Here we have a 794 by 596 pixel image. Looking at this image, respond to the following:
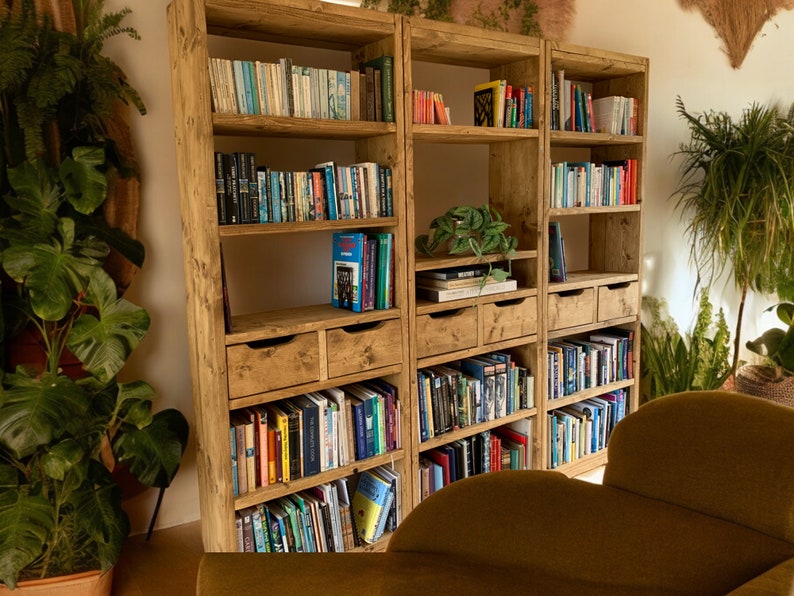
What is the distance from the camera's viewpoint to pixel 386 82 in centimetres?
218

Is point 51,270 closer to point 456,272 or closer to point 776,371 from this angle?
point 456,272

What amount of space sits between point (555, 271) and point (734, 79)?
2228mm

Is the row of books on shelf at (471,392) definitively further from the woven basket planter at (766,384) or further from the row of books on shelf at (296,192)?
the woven basket planter at (766,384)

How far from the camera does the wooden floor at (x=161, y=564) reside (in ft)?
6.88

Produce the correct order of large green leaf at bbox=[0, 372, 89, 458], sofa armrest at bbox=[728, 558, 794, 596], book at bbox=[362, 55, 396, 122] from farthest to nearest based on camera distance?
book at bbox=[362, 55, 396, 122]
large green leaf at bbox=[0, 372, 89, 458]
sofa armrest at bbox=[728, 558, 794, 596]

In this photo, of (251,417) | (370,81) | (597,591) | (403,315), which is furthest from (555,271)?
(597,591)

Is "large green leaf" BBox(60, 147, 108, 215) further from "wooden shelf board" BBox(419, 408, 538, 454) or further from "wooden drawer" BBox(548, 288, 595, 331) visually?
"wooden drawer" BBox(548, 288, 595, 331)

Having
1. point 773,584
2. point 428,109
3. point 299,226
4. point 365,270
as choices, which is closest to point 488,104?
Answer: point 428,109

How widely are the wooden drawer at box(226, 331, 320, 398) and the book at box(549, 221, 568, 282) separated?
1.20m

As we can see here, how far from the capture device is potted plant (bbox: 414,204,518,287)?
2393 millimetres

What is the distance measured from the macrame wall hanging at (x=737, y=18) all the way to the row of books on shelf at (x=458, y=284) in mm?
2370

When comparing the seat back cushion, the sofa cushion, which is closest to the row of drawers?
the sofa cushion

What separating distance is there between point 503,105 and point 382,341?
1.07 m

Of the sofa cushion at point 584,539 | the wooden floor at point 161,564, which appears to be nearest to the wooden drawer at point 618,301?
the sofa cushion at point 584,539
